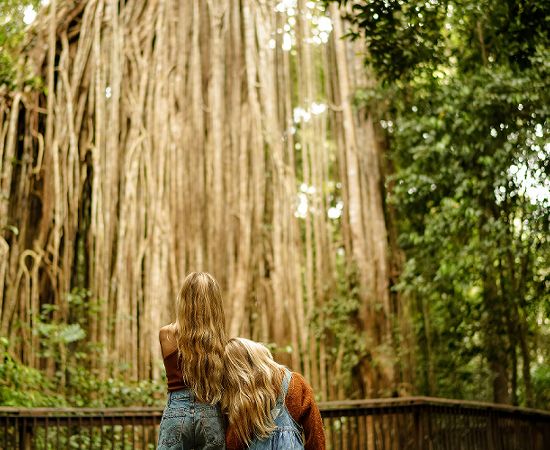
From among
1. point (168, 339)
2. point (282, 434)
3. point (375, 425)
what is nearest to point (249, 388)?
point (282, 434)

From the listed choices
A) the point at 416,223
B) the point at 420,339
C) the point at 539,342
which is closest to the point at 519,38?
the point at 416,223

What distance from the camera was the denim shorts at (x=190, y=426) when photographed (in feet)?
8.90

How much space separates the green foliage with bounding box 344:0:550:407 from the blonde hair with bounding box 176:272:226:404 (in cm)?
335

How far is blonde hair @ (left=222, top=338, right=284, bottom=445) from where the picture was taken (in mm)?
2684

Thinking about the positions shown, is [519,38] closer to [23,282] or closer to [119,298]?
[119,298]

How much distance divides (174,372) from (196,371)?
11 centimetres

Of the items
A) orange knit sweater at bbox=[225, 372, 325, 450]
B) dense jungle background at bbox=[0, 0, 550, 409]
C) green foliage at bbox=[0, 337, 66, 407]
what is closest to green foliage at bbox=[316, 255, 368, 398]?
dense jungle background at bbox=[0, 0, 550, 409]

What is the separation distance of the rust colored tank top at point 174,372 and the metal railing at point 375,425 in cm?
178

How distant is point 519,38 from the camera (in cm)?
576

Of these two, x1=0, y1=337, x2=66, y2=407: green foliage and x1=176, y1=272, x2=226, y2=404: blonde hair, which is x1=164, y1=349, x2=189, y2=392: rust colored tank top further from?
x1=0, y1=337, x2=66, y2=407: green foliage

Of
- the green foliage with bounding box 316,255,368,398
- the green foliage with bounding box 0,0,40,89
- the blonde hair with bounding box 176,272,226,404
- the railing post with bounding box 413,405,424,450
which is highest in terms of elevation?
the green foliage with bounding box 0,0,40,89

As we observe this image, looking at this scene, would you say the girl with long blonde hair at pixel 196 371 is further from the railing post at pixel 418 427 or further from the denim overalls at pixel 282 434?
the railing post at pixel 418 427

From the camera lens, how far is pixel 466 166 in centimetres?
763

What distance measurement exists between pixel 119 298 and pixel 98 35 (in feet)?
9.38
